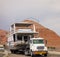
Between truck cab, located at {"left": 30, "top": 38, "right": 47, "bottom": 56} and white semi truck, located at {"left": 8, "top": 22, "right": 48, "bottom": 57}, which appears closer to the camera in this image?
truck cab, located at {"left": 30, "top": 38, "right": 47, "bottom": 56}

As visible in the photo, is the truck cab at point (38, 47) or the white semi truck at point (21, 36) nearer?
the truck cab at point (38, 47)

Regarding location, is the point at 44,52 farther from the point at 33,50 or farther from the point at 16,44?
the point at 16,44

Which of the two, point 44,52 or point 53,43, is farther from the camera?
point 53,43

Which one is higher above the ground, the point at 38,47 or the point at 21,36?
the point at 21,36

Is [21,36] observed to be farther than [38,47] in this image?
Yes

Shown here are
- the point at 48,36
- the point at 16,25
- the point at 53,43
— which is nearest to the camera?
the point at 16,25

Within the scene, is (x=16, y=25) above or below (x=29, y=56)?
above

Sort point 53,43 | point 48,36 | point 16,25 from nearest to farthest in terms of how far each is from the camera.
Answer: point 16,25, point 53,43, point 48,36

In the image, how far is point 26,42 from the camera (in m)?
44.1

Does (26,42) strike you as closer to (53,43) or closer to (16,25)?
(16,25)

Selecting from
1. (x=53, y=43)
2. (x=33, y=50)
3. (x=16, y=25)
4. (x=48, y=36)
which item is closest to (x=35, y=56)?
(x=33, y=50)

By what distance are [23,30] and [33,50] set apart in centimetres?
968

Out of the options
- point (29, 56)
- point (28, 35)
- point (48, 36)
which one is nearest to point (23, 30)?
point (28, 35)

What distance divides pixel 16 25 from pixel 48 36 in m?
62.5
